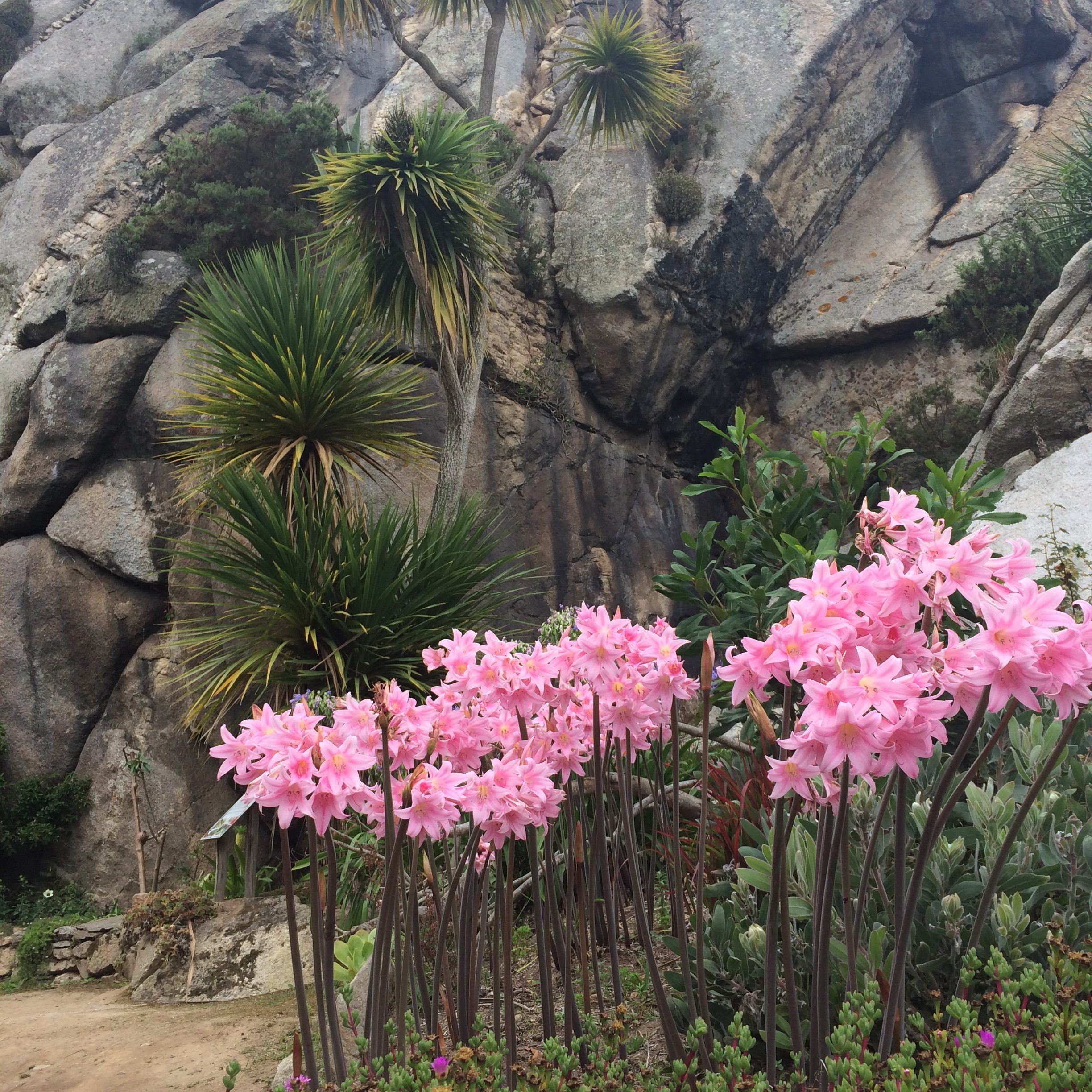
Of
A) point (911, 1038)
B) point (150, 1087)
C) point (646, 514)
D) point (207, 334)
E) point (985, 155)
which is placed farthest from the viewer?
point (985, 155)

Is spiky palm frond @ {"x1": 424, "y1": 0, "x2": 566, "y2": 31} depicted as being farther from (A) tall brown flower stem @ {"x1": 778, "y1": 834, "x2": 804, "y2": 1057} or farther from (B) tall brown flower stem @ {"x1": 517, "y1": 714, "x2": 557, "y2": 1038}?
(A) tall brown flower stem @ {"x1": 778, "y1": 834, "x2": 804, "y2": 1057}

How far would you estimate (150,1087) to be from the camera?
2.80 m

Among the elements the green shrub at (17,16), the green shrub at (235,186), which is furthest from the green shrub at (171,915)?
the green shrub at (17,16)

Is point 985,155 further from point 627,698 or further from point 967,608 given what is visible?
point 627,698

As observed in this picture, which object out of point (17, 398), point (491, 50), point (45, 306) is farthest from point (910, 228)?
point (17, 398)

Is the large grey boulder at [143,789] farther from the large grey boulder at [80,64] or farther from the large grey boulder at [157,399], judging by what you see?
the large grey boulder at [80,64]

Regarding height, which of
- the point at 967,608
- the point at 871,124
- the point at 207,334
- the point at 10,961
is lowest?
the point at 10,961

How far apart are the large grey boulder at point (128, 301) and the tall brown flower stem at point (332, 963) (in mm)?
9702

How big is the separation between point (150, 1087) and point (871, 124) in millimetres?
13987

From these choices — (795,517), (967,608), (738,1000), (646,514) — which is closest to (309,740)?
(738,1000)

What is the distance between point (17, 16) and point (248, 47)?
5.64 meters

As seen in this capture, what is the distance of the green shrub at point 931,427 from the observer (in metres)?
10.3

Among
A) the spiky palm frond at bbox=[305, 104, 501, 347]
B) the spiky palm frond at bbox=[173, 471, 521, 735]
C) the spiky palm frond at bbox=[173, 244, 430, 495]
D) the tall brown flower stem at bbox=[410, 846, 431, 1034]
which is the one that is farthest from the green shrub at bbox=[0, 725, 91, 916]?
the tall brown flower stem at bbox=[410, 846, 431, 1034]

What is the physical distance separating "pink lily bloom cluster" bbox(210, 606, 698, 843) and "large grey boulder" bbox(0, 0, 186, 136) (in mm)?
15586
